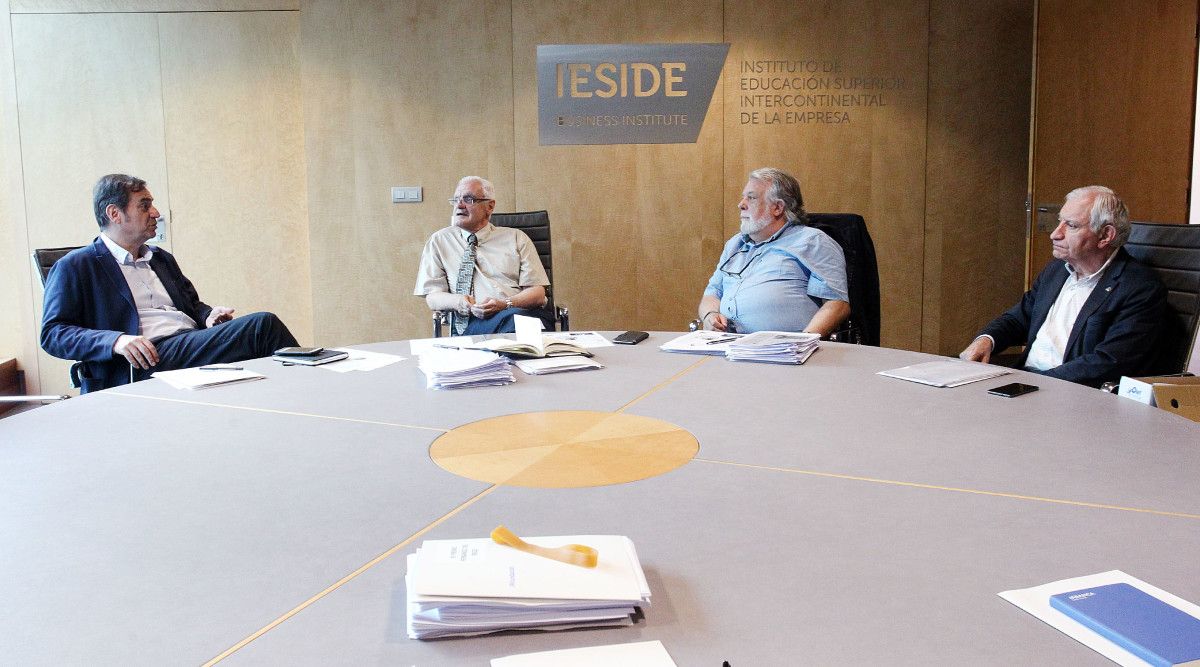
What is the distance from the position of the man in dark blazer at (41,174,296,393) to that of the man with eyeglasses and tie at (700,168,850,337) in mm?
1843

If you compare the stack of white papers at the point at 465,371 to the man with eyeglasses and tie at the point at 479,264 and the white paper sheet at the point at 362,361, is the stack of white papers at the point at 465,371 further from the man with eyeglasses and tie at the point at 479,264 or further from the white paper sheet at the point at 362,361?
the man with eyeglasses and tie at the point at 479,264

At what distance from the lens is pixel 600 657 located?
930 millimetres

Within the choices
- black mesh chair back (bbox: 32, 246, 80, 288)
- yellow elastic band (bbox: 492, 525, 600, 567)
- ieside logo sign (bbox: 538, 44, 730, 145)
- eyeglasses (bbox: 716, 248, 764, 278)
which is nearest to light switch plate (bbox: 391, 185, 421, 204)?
ieside logo sign (bbox: 538, 44, 730, 145)

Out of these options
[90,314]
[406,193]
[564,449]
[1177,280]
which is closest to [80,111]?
[406,193]

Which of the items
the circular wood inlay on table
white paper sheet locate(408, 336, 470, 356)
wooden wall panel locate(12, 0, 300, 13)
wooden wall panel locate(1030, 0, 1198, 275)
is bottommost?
the circular wood inlay on table

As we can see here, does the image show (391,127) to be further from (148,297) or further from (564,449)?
(564,449)

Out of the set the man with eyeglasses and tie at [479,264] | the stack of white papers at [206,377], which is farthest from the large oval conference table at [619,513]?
the man with eyeglasses and tie at [479,264]

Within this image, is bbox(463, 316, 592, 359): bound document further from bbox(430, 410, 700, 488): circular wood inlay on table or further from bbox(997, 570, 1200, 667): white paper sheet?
bbox(997, 570, 1200, 667): white paper sheet

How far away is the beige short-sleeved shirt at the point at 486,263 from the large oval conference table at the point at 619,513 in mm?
2013

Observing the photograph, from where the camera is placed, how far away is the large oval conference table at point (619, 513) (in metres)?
0.98

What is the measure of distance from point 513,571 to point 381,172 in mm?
4636

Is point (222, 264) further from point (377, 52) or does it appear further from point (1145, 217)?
point (1145, 217)

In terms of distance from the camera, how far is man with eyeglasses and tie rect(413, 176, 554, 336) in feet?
13.6

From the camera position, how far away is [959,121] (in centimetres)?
520
